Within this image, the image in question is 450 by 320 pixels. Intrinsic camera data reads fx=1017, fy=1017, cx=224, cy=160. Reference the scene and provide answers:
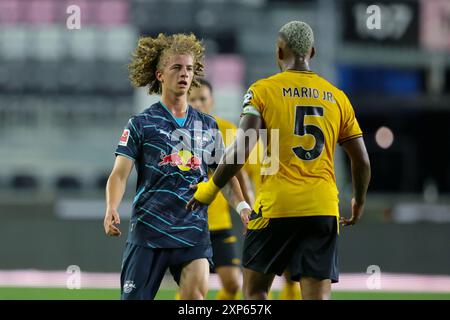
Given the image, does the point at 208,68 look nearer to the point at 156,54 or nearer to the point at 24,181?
the point at 24,181

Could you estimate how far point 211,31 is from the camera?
90.6 ft

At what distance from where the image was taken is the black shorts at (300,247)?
19.9 ft

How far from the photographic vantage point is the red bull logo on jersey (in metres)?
6.52

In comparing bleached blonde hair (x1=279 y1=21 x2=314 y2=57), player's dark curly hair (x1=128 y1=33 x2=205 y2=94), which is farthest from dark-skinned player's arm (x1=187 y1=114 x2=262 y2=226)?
player's dark curly hair (x1=128 y1=33 x2=205 y2=94)

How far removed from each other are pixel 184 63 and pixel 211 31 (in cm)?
2108

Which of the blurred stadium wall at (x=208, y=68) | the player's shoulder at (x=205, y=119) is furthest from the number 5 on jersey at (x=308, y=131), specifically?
the blurred stadium wall at (x=208, y=68)

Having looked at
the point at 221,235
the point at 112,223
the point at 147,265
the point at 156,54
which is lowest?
the point at 221,235

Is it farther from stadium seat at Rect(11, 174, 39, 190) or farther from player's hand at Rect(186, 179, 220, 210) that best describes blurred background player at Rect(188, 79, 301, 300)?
stadium seat at Rect(11, 174, 39, 190)

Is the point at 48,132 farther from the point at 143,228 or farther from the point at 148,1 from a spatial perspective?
the point at 143,228

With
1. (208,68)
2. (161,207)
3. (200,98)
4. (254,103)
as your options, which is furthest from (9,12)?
(254,103)

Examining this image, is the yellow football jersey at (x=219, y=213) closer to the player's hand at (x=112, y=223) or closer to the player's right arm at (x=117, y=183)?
the player's right arm at (x=117, y=183)

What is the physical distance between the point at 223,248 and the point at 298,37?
3.93 m

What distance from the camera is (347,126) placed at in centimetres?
631
